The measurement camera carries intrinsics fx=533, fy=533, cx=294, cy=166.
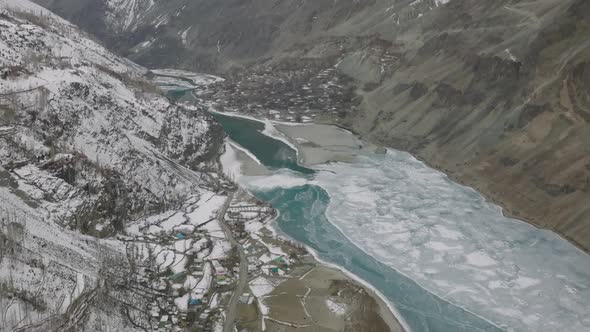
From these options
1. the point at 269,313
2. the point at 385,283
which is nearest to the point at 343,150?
the point at 385,283

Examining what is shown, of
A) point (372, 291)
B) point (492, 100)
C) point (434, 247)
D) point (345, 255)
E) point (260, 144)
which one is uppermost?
point (492, 100)

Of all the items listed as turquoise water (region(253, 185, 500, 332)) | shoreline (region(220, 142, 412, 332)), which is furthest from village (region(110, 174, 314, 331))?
turquoise water (region(253, 185, 500, 332))

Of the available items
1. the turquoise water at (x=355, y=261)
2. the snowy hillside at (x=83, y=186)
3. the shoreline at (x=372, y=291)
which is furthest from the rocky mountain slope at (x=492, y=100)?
the snowy hillside at (x=83, y=186)

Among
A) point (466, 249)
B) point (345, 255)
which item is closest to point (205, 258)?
point (345, 255)

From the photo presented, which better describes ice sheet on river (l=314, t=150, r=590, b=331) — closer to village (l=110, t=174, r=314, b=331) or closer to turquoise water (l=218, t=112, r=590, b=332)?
turquoise water (l=218, t=112, r=590, b=332)

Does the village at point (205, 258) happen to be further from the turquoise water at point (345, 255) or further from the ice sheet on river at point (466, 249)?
the ice sheet on river at point (466, 249)

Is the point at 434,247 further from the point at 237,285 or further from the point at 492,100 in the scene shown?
the point at 492,100
